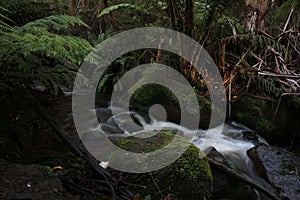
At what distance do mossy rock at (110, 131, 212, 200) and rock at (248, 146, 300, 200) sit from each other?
1154 mm

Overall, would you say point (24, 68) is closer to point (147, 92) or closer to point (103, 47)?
point (147, 92)

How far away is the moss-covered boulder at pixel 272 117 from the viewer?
4.86 m

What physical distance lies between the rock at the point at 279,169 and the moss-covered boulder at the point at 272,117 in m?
0.86

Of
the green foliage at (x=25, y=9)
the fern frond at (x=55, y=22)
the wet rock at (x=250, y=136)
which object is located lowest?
the wet rock at (x=250, y=136)

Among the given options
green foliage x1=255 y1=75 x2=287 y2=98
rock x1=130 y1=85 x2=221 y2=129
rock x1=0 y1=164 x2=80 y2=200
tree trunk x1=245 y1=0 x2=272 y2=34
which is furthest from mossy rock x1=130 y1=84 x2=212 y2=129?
tree trunk x1=245 y1=0 x2=272 y2=34

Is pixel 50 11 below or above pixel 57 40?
above

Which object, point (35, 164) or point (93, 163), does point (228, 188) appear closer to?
point (93, 163)

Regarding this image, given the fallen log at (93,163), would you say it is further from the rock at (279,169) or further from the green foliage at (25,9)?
the rock at (279,169)

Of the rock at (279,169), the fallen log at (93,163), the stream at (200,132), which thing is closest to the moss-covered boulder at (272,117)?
the stream at (200,132)

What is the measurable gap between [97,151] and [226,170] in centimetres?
151

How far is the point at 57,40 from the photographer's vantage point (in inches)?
92.7

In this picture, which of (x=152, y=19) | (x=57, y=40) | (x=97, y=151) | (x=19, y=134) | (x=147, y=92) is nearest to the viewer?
(x=57, y=40)

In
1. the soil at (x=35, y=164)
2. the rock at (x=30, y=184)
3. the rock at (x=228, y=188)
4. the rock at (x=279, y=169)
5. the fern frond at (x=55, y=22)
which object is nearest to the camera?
the rock at (x=30, y=184)

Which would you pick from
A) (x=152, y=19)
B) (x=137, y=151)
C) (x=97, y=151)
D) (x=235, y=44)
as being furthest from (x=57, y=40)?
(x=152, y=19)
